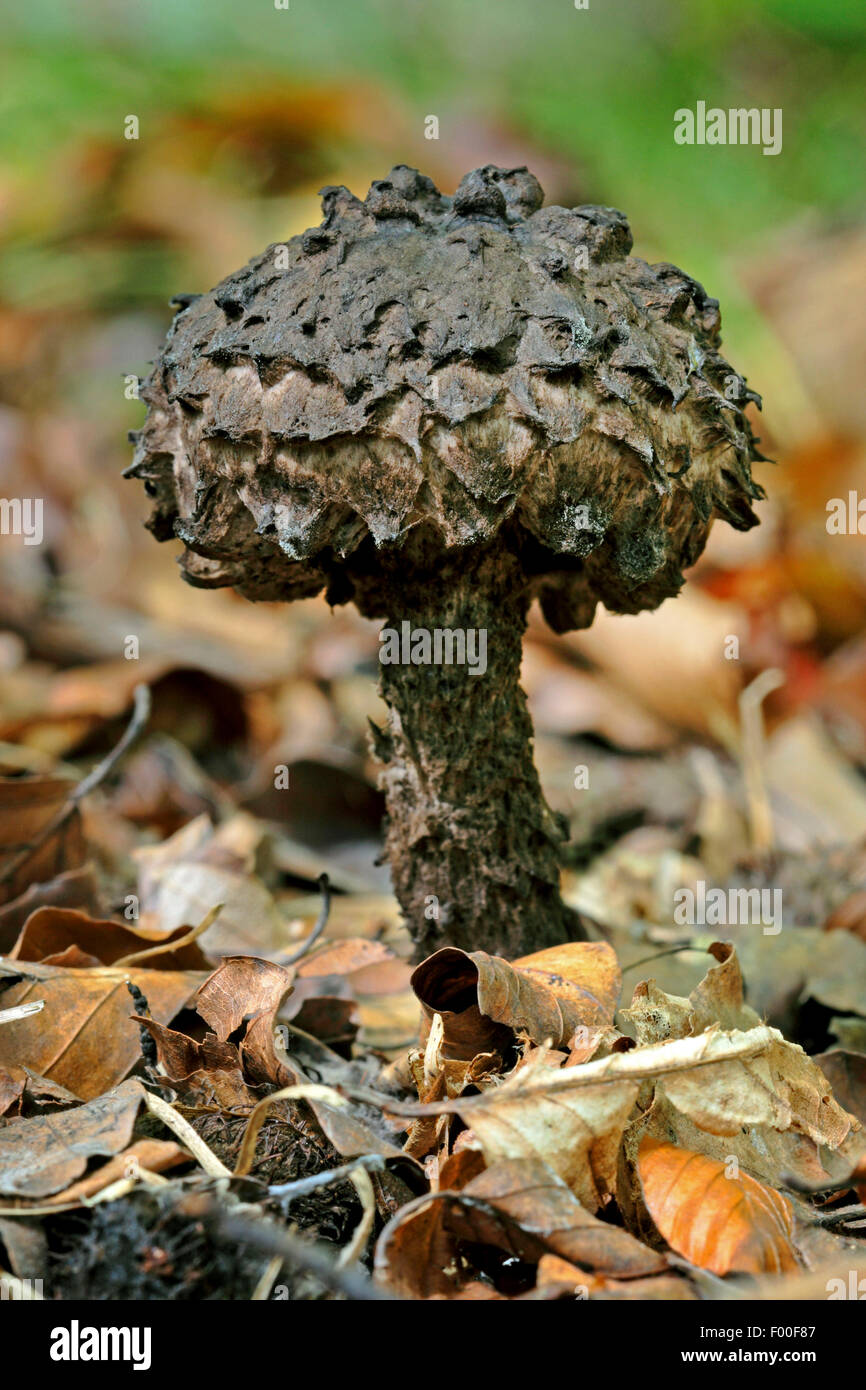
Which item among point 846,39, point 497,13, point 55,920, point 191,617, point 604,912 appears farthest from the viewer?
point 497,13

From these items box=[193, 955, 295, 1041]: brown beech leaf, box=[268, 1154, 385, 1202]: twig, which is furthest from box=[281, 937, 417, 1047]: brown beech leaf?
box=[268, 1154, 385, 1202]: twig

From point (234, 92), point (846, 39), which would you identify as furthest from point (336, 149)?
point (846, 39)

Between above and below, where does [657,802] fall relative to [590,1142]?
above

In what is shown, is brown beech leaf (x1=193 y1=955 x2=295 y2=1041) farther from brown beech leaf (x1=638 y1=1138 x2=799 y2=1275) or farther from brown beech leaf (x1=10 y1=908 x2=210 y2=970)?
brown beech leaf (x1=638 y1=1138 x2=799 y2=1275)

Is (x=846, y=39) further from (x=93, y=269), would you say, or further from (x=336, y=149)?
(x=93, y=269)

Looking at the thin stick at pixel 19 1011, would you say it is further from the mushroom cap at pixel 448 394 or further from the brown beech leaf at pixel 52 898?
the mushroom cap at pixel 448 394

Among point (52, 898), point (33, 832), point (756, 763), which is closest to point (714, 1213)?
point (52, 898)
